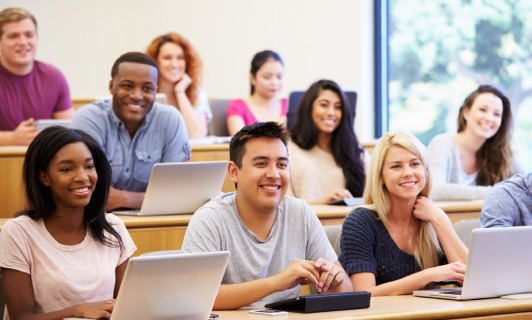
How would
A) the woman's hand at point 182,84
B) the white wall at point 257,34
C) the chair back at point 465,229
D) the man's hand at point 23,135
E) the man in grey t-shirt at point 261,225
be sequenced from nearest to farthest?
the man in grey t-shirt at point 261,225, the chair back at point 465,229, the man's hand at point 23,135, the woman's hand at point 182,84, the white wall at point 257,34

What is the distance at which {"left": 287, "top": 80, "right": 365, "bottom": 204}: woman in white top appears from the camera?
3979 millimetres

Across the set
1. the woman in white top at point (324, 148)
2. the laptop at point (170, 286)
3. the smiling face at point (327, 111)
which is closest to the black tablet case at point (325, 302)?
the laptop at point (170, 286)

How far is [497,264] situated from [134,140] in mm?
1770

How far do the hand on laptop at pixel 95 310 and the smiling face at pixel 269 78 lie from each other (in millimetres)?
3161

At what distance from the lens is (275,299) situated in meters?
2.30

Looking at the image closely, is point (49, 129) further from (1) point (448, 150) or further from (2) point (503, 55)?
Answer: (2) point (503, 55)

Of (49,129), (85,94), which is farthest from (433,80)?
(49,129)

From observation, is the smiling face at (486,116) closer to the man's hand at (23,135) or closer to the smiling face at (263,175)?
the smiling face at (263,175)

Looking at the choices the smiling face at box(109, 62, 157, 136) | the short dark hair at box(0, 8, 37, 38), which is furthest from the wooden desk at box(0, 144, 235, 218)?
the short dark hair at box(0, 8, 37, 38)

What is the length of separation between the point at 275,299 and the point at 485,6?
409cm

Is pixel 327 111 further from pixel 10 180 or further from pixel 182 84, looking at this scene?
pixel 10 180

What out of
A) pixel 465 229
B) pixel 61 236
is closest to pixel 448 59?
pixel 465 229

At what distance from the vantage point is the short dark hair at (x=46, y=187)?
2158 millimetres

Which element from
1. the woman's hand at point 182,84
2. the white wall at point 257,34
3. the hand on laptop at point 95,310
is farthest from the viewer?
the white wall at point 257,34
